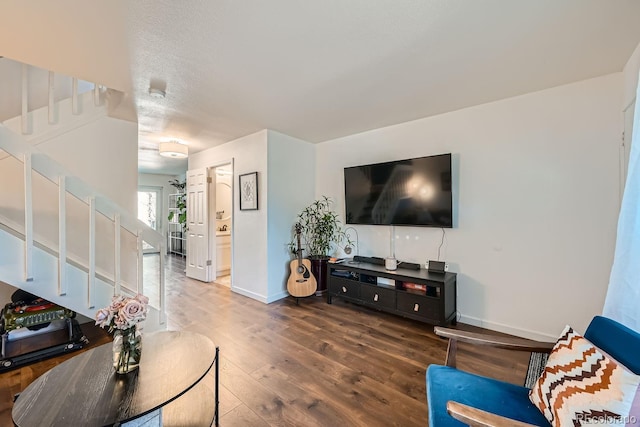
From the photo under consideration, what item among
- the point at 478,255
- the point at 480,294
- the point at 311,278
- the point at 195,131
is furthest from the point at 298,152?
the point at 480,294

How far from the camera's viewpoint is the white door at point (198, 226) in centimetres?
462

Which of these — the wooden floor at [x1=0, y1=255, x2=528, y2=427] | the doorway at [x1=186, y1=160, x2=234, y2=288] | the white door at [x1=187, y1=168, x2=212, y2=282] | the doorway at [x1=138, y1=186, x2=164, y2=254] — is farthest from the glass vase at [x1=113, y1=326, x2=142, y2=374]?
the doorway at [x1=138, y1=186, x2=164, y2=254]

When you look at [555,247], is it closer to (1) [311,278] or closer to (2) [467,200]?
(2) [467,200]

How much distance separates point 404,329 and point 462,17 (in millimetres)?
2645

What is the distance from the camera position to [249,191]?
3785 millimetres

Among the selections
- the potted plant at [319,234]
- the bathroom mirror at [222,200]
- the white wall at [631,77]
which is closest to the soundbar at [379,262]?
the potted plant at [319,234]

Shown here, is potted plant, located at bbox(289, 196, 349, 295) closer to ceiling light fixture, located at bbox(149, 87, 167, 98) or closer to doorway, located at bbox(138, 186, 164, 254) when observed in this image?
ceiling light fixture, located at bbox(149, 87, 167, 98)

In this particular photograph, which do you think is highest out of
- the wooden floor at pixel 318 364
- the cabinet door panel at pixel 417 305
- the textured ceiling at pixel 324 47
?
the textured ceiling at pixel 324 47

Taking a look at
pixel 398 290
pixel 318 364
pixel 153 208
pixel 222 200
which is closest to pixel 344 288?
pixel 398 290

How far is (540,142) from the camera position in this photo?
243 centimetres

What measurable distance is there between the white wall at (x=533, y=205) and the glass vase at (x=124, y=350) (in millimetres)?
2819

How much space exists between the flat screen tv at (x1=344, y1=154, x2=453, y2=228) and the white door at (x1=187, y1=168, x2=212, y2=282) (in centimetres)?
258

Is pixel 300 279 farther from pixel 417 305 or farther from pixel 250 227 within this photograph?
pixel 417 305

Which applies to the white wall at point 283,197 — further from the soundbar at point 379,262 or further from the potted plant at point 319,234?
the soundbar at point 379,262
